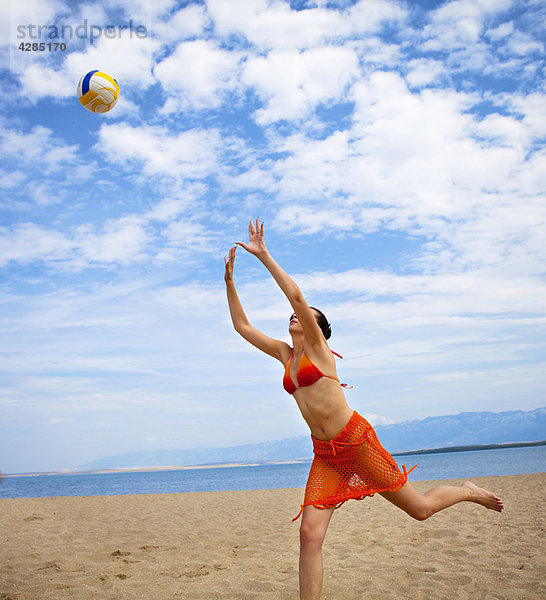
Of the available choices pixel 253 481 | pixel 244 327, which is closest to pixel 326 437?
pixel 244 327

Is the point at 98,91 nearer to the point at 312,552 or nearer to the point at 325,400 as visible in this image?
the point at 325,400

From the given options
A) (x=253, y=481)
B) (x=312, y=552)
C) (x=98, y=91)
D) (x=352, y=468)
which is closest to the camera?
(x=312, y=552)

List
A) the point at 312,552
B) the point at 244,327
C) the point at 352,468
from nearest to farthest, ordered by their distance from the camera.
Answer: the point at 312,552
the point at 352,468
the point at 244,327

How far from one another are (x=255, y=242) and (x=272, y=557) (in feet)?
13.3

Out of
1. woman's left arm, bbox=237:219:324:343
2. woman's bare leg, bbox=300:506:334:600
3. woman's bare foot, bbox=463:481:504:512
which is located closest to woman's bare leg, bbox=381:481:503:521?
woman's bare foot, bbox=463:481:504:512

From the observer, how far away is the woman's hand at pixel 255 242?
367cm

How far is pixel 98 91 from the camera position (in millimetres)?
6305

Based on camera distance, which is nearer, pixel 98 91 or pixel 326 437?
pixel 326 437

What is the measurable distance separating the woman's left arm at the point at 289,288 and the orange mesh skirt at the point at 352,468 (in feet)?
2.14

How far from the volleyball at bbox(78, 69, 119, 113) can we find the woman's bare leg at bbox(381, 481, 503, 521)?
5.37m

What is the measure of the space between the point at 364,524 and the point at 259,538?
1771 millimetres

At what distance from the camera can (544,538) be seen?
6.42m

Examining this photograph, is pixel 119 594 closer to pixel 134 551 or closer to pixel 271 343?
pixel 134 551

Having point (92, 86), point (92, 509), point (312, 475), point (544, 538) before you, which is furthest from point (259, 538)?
Answer: point (92, 509)
